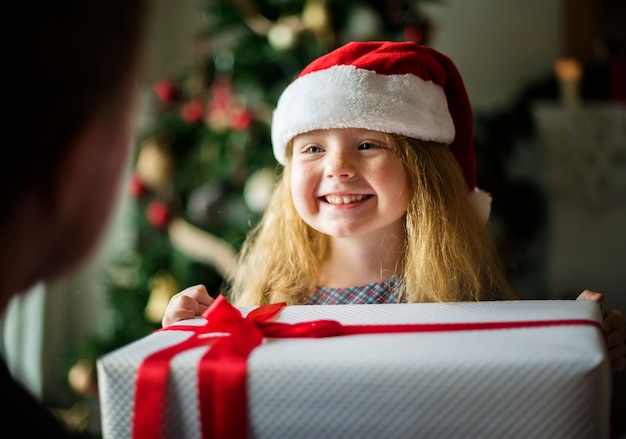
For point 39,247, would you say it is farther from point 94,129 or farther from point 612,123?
point 612,123

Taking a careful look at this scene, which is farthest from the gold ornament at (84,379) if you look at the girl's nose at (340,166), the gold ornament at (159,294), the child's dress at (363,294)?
the girl's nose at (340,166)

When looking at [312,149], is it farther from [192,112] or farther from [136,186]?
[136,186]

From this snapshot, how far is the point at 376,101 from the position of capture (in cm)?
79

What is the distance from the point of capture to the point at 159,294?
1.73 m

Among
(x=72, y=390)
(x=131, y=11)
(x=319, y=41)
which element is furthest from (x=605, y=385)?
(x=72, y=390)

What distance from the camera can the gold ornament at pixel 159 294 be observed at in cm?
171

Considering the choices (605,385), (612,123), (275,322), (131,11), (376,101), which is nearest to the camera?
(131,11)

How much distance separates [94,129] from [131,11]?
0.17ft

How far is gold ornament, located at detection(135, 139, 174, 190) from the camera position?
5.87 feet

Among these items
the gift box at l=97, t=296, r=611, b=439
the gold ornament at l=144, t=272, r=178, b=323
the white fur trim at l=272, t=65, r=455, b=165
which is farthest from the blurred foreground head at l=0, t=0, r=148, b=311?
the gold ornament at l=144, t=272, r=178, b=323

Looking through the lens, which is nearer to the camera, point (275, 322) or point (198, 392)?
point (198, 392)

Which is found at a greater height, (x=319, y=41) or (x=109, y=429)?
(x=319, y=41)

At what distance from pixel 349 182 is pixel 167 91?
1117 millimetres

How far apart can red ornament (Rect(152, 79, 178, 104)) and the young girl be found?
98 cm
